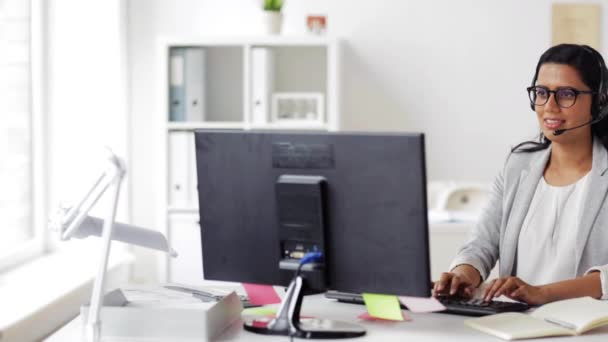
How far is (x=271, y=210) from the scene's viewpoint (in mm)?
1921

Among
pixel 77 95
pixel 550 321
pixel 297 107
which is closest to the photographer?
pixel 550 321

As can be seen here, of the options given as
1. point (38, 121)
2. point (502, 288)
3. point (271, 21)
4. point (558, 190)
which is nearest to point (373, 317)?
point (502, 288)

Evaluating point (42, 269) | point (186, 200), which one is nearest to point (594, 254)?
point (42, 269)

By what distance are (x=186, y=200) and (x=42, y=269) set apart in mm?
1016

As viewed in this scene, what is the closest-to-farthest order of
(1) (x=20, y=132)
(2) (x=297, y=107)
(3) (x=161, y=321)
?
1. (3) (x=161, y=321)
2. (1) (x=20, y=132)
3. (2) (x=297, y=107)

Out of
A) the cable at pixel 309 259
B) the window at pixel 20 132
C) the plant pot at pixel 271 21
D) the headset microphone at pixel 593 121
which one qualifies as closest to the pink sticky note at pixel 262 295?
the cable at pixel 309 259

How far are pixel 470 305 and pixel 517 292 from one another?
137 millimetres

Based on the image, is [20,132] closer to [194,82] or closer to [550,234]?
[194,82]

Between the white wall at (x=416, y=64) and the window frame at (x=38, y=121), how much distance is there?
825mm

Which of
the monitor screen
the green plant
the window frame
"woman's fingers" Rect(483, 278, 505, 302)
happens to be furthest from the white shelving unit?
the monitor screen

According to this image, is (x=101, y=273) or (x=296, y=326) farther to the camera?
(x=296, y=326)

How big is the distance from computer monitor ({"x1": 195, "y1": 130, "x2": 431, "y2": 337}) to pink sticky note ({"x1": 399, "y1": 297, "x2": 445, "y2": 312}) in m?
0.26

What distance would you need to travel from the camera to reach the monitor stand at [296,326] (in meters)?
1.86

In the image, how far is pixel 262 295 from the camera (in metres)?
2.21
